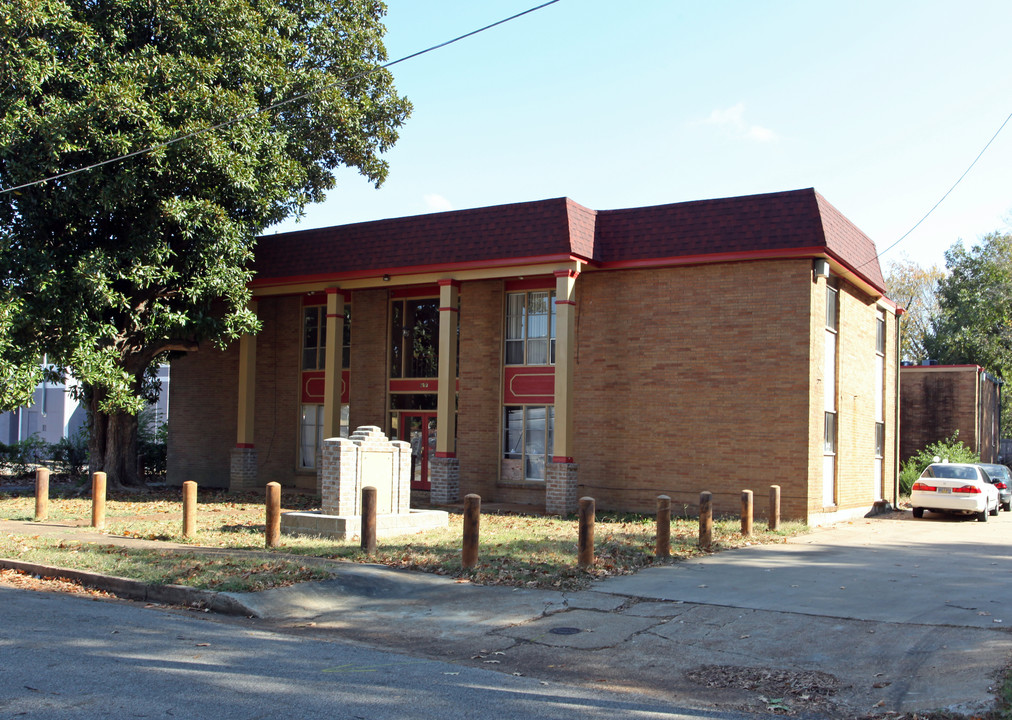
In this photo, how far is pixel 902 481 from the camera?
29391 millimetres

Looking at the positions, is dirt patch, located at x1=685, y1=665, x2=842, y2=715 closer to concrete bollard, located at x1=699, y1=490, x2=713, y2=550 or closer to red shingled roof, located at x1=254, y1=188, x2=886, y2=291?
concrete bollard, located at x1=699, y1=490, x2=713, y2=550

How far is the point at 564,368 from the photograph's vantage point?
2009 cm

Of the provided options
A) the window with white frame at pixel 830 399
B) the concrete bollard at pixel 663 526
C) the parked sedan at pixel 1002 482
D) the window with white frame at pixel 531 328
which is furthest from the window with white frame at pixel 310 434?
the parked sedan at pixel 1002 482

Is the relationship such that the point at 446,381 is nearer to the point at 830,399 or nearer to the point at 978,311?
the point at 830,399

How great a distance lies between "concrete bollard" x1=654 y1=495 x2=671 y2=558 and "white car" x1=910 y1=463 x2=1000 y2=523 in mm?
12496

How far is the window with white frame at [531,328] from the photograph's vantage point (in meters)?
22.3

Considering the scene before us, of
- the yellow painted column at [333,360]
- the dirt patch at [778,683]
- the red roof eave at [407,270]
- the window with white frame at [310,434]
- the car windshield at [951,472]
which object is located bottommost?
the dirt patch at [778,683]

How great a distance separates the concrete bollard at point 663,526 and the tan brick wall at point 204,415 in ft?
57.7

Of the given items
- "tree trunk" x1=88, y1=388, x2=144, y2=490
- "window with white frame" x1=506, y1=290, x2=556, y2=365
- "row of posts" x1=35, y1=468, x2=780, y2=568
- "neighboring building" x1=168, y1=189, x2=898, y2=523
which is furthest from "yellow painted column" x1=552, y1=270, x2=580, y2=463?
"tree trunk" x1=88, y1=388, x2=144, y2=490

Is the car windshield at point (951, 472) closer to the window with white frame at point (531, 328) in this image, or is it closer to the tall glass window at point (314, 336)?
the window with white frame at point (531, 328)

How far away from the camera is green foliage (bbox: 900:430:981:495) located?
28812 millimetres

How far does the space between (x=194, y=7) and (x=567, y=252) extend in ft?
34.0

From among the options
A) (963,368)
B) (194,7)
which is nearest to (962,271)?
(963,368)

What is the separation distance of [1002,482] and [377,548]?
21.6m
